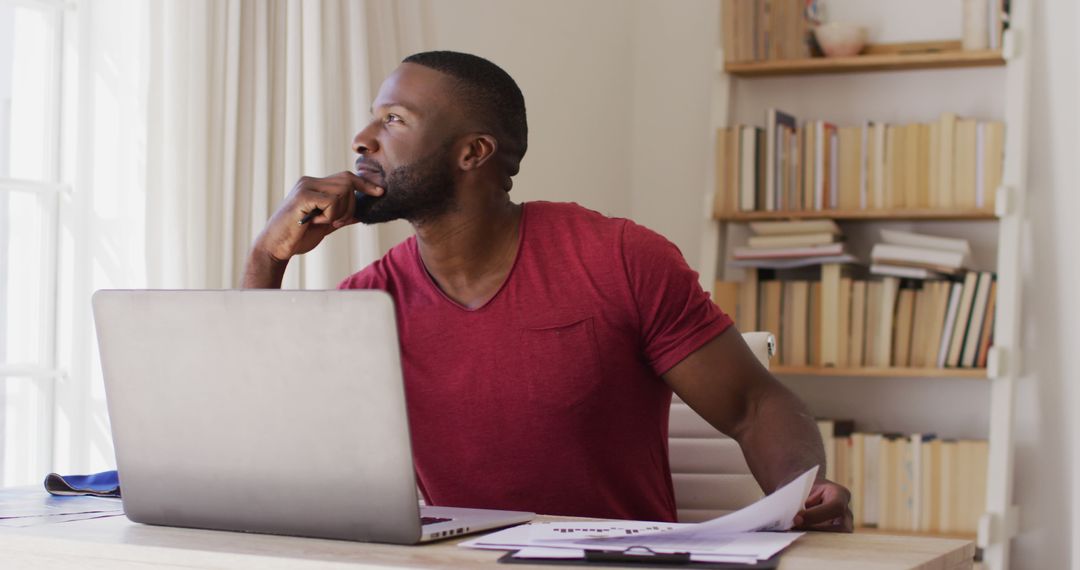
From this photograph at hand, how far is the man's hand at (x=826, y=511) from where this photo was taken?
111 cm

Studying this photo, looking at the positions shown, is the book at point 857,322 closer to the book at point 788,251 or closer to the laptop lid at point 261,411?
the book at point 788,251

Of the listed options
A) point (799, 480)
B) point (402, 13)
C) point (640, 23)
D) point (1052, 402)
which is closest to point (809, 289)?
point (1052, 402)

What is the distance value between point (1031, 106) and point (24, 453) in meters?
2.48

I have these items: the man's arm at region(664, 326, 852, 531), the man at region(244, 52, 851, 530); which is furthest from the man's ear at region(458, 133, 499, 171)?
the man's arm at region(664, 326, 852, 531)

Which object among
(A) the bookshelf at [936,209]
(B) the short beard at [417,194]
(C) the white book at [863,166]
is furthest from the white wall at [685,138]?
(B) the short beard at [417,194]

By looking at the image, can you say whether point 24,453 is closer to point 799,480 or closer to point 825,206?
point 799,480

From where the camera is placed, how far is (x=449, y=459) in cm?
150

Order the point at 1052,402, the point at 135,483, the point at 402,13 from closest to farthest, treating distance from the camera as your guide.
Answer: the point at 135,483 → the point at 402,13 → the point at 1052,402

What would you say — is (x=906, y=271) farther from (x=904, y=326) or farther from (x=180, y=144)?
(x=180, y=144)

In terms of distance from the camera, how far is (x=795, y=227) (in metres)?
3.21

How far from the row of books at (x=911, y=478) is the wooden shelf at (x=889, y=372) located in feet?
0.46

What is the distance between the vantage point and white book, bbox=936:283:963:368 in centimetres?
303

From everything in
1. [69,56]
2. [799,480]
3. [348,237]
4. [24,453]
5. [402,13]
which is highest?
[402,13]

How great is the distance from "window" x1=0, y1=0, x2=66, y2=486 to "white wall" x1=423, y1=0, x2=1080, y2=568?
3.03 ft
